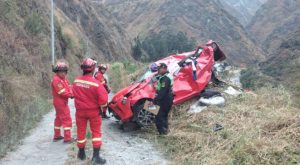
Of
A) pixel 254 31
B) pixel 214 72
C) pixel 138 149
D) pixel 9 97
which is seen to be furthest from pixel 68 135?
pixel 254 31

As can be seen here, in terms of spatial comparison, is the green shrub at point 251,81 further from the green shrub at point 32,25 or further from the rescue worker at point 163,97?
the green shrub at point 32,25

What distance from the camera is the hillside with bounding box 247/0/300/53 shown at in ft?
546

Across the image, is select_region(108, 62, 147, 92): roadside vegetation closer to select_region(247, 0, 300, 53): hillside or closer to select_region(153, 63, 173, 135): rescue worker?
select_region(153, 63, 173, 135): rescue worker

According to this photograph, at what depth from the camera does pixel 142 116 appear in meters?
9.45

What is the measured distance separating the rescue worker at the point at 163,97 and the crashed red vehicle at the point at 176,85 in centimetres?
35

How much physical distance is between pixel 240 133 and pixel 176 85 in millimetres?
2677

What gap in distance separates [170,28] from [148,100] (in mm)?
110796

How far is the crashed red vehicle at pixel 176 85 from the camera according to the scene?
943 cm

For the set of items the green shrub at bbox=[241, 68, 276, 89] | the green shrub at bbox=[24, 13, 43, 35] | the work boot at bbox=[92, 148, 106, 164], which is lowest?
the green shrub at bbox=[241, 68, 276, 89]

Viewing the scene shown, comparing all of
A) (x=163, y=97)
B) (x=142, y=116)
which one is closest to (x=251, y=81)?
(x=142, y=116)

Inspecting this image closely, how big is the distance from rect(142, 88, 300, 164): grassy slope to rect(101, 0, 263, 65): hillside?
10907 cm

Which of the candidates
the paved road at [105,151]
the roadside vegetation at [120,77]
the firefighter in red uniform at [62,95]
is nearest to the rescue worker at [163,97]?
the paved road at [105,151]

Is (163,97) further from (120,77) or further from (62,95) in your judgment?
(120,77)

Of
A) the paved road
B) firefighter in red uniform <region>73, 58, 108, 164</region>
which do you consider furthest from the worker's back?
the paved road
